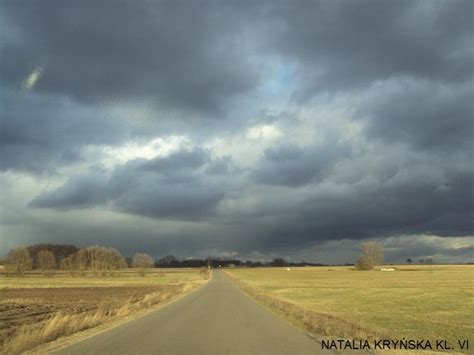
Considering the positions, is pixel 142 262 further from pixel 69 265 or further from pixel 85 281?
pixel 85 281

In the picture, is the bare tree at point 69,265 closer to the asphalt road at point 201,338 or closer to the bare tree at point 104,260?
the bare tree at point 104,260

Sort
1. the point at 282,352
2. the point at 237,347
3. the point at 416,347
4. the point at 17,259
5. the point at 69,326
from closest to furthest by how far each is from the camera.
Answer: the point at 282,352 → the point at 237,347 → the point at 416,347 → the point at 69,326 → the point at 17,259

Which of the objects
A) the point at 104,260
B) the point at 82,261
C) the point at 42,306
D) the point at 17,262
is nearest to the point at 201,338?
the point at 42,306

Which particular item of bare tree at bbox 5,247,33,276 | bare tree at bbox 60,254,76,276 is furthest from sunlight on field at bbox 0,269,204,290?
bare tree at bbox 5,247,33,276

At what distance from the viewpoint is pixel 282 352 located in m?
12.7

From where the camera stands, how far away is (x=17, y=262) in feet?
480

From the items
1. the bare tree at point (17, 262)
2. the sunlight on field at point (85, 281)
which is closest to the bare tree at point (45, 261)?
the bare tree at point (17, 262)

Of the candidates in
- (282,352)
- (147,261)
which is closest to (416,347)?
(282,352)

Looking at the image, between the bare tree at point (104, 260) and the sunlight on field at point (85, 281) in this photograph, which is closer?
the sunlight on field at point (85, 281)

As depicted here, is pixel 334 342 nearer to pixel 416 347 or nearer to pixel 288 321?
pixel 416 347

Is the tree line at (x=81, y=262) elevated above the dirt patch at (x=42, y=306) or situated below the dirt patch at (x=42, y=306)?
above

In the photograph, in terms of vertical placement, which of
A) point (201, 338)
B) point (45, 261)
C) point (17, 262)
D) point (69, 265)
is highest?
point (45, 261)

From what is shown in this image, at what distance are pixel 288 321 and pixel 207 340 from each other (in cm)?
742

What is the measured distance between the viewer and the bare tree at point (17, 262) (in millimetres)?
146375
